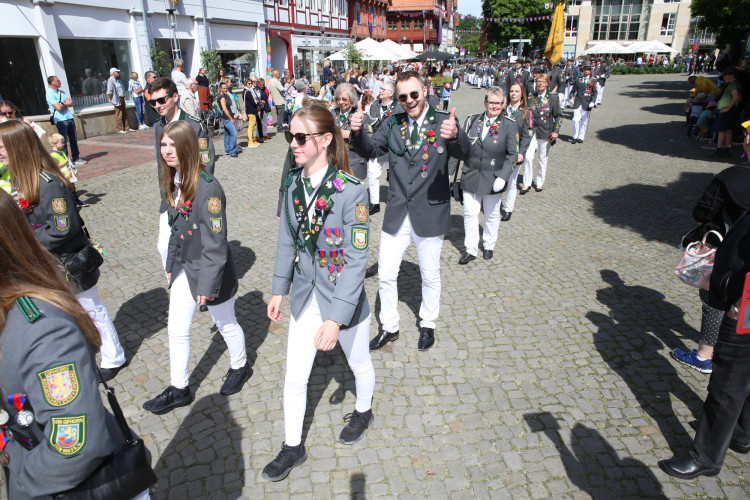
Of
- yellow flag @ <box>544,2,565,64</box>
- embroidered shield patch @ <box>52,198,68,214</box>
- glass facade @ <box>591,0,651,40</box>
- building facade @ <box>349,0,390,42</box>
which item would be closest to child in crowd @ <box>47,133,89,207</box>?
embroidered shield patch @ <box>52,198,68,214</box>

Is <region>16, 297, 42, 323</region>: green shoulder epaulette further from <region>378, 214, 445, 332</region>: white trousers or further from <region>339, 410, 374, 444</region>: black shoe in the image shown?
<region>378, 214, 445, 332</region>: white trousers

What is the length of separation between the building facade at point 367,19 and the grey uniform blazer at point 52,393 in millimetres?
47585

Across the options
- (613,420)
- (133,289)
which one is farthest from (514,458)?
(133,289)

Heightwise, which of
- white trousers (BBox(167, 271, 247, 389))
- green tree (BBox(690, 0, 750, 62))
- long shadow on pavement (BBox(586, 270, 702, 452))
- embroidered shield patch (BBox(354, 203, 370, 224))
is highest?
green tree (BBox(690, 0, 750, 62))

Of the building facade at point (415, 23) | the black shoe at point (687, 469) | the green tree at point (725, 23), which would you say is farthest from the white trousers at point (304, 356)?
the building facade at point (415, 23)

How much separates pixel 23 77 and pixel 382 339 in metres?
15.4

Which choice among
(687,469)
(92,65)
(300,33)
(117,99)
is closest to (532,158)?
(687,469)

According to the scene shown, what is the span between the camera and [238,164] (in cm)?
1212

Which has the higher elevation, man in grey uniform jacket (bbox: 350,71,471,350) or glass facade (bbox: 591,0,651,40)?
glass facade (bbox: 591,0,651,40)

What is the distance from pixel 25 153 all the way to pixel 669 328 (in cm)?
570

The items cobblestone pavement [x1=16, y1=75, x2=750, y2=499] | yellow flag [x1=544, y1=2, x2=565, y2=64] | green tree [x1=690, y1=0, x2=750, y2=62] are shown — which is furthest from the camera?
green tree [x1=690, y1=0, x2=750, y2=62]

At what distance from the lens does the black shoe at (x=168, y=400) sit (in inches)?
143

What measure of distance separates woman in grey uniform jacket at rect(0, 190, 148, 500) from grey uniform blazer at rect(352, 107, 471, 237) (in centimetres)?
275

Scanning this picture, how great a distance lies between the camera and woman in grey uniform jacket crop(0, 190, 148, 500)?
4.76ft
